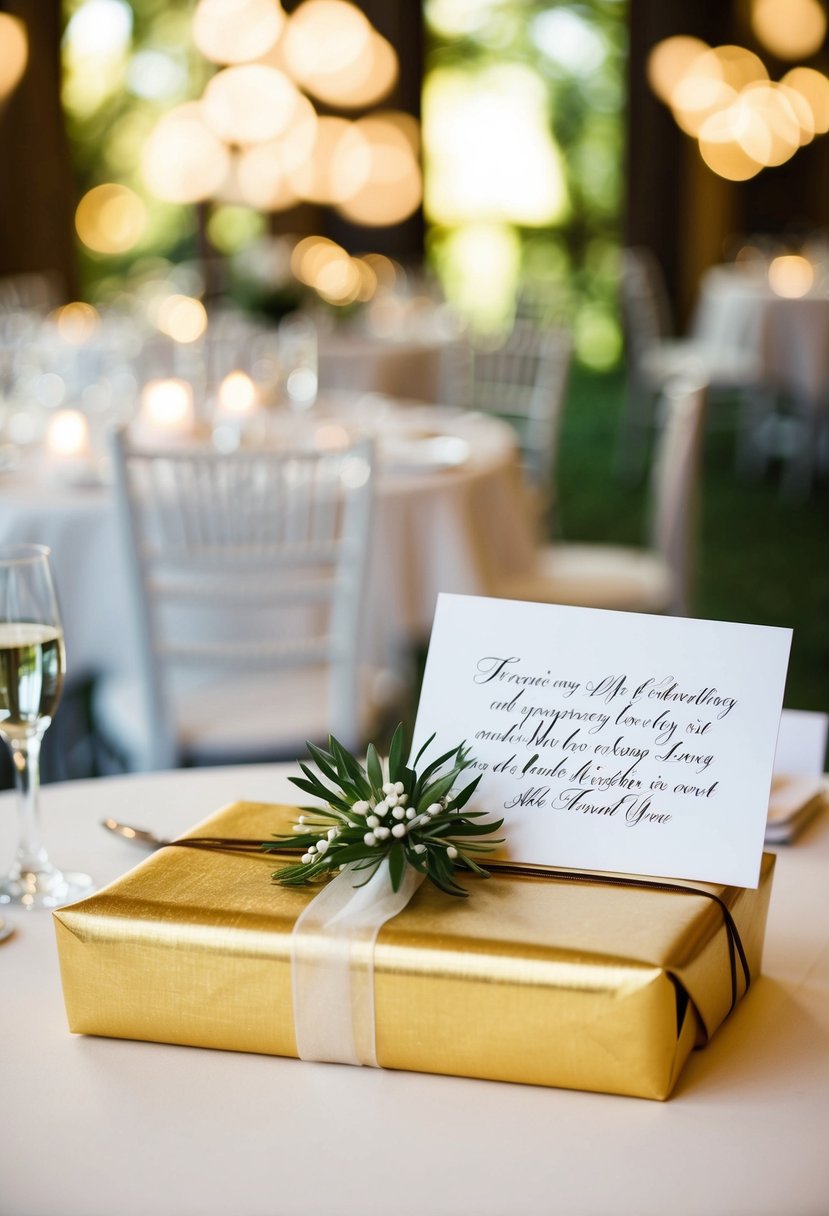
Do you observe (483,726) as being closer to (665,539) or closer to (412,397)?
(665,539)

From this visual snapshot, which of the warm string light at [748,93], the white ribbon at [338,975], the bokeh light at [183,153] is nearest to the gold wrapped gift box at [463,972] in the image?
the white ribbon at [338,975]

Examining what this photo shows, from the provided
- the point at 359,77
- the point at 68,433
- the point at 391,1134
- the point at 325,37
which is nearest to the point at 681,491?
the point at 68,433

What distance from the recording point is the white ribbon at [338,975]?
2.39 feet

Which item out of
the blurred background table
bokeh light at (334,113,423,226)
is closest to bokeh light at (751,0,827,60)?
bokeh light at (334,113,423,226)

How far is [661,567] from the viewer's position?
3473 millimetres

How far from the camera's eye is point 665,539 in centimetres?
337

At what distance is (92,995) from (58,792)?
45 centimetres

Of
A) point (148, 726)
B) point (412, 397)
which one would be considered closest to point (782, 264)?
point (412, 397)

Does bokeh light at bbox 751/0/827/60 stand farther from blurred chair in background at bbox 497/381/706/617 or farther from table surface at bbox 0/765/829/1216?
table surface at bbox 0/765/829/1216

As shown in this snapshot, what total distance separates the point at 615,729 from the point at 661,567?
8.83ft

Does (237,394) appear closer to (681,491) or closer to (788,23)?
(681,491)

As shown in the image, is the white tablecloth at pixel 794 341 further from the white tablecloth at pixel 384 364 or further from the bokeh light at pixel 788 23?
the bokeh light at pixel 788 23

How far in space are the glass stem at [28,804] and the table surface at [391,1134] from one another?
18 cm

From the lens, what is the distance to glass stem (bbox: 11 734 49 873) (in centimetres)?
99
